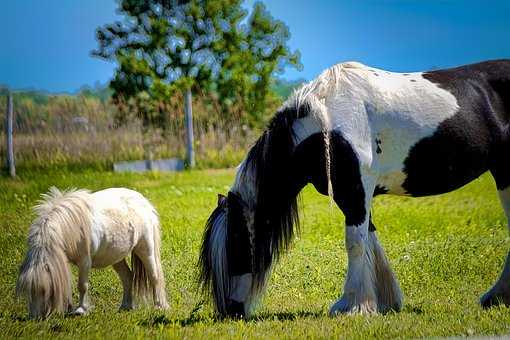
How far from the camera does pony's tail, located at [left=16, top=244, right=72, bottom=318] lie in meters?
6.26

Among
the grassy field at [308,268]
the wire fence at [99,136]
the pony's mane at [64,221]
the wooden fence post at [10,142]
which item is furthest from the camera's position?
the wire fence at [99,136]

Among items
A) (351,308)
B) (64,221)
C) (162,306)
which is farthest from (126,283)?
(351,308)

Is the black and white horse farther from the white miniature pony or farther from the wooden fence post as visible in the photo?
the wooden fence post

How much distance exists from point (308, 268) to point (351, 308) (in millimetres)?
2707

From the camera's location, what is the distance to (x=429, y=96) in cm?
650

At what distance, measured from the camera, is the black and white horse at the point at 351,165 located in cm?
614

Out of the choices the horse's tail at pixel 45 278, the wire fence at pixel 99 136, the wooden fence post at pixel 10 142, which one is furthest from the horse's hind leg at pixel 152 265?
the wire fence at pixel 99 136

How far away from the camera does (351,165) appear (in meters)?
6.11

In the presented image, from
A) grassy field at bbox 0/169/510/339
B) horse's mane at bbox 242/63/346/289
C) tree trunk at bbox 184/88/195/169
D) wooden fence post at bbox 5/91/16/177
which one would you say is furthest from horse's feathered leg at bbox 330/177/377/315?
tree trunk at bbox 184/88/195/169

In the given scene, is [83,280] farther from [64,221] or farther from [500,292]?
[500,292]

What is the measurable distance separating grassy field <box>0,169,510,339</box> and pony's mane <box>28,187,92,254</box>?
613 millimetres

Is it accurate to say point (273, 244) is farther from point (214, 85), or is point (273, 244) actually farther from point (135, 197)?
point (214, 85)

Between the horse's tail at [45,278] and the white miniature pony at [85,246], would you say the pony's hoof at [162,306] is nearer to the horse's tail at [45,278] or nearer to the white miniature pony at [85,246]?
the white miniature pony at [85,246]

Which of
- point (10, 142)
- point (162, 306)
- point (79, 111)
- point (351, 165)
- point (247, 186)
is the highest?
point (79, 111)
